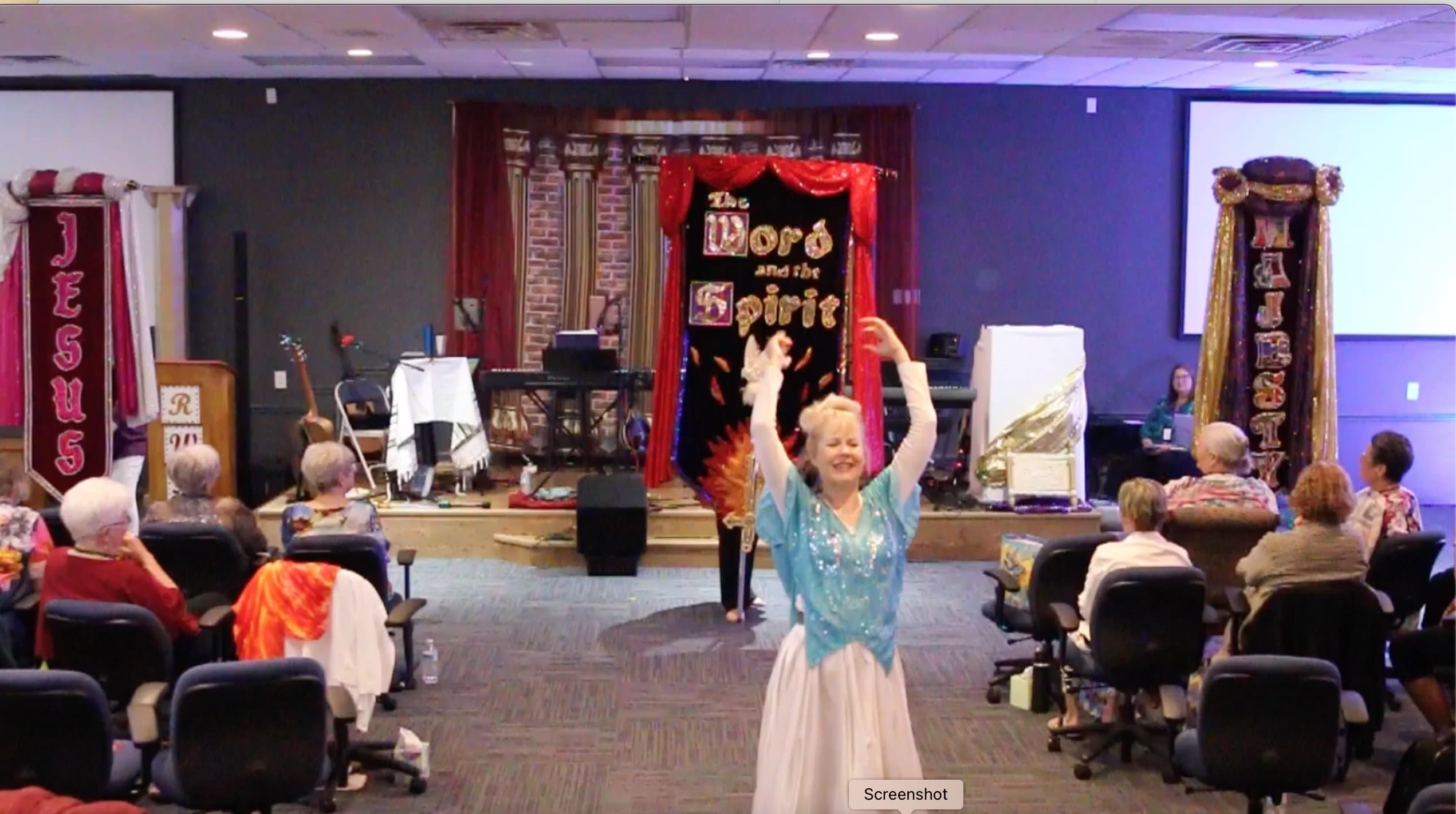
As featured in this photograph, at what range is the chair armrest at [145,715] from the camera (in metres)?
3.46

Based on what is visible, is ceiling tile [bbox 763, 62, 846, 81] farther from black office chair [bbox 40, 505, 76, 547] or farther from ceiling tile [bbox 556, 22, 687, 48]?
black office chair [bbox 40, 505, 76, 547]

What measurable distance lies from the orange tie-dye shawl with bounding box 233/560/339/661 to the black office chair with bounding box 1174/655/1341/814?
94.6 inches

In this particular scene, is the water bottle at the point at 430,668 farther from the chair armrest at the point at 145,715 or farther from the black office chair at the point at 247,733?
the black office chair at the point at 247,733

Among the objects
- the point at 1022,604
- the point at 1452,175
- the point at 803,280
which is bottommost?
the point at 1022,604

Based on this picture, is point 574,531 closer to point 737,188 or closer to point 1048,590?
point 737,188

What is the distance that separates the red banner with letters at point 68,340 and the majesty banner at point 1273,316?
5046 millimetres

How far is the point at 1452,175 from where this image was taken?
31.9 ft

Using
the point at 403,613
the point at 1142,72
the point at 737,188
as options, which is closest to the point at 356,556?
the point at 403,613

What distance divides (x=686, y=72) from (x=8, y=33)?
4.00 meters

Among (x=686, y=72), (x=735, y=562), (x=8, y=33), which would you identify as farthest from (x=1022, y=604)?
(x=8, y=33)

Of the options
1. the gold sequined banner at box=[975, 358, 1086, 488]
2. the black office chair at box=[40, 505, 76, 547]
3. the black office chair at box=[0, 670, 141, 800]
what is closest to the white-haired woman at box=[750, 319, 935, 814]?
the black office chair at box=[0, 670, 141, 800]

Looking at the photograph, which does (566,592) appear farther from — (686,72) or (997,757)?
(686,72)

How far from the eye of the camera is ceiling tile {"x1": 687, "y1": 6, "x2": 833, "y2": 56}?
6.28m

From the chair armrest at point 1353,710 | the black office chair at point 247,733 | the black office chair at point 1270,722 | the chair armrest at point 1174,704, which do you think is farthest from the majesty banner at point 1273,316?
the black office chair at point 247,733
